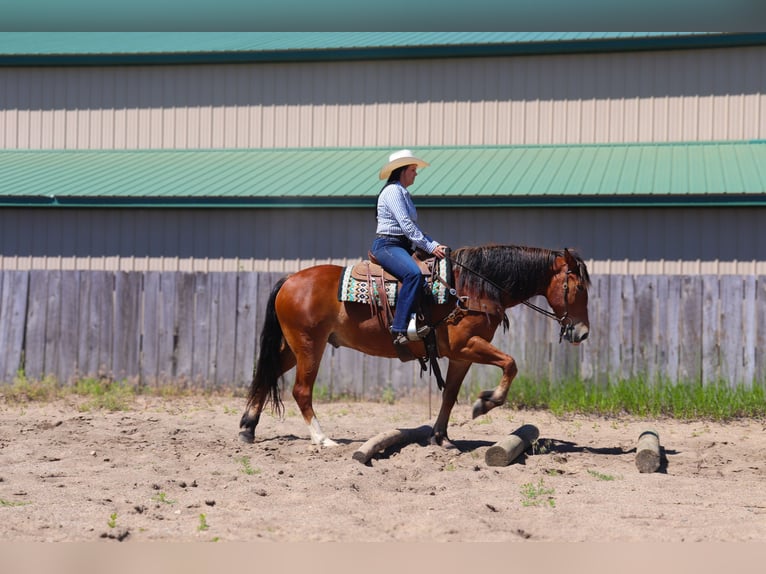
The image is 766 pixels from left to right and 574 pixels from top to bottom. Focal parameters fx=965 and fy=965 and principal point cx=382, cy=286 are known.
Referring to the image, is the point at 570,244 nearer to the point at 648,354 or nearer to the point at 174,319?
the point at 648,354

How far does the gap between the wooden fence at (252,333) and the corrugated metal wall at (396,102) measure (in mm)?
5055

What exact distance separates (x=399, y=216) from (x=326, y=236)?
6564mm

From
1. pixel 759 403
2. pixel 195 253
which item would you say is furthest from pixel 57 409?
pixel 759 403

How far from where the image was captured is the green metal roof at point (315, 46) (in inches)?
679

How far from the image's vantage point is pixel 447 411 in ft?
31.6

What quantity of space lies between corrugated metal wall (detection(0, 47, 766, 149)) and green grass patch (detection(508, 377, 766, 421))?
5.98 meters

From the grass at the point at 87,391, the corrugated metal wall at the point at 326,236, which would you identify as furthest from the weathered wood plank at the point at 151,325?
the corrugated metal wall at the point at 326,236

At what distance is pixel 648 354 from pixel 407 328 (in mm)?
5558

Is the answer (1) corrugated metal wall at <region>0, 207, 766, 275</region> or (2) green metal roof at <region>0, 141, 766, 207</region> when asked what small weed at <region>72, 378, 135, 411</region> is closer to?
(1) corrugated metal wall at <region>0, 207, 766, 275</region>

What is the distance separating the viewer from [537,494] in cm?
711

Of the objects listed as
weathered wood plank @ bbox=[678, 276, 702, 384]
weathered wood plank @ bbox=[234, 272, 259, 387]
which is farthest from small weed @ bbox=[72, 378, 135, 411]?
weathered wood plank @ bbox=[678, 276, 702, 384]

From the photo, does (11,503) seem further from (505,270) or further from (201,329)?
(201,329)

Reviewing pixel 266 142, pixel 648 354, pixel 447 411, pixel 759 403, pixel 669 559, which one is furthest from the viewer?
pixel 266 142

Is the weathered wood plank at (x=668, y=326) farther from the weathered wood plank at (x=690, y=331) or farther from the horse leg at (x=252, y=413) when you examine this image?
the horse leg at (x=252, y=413)
